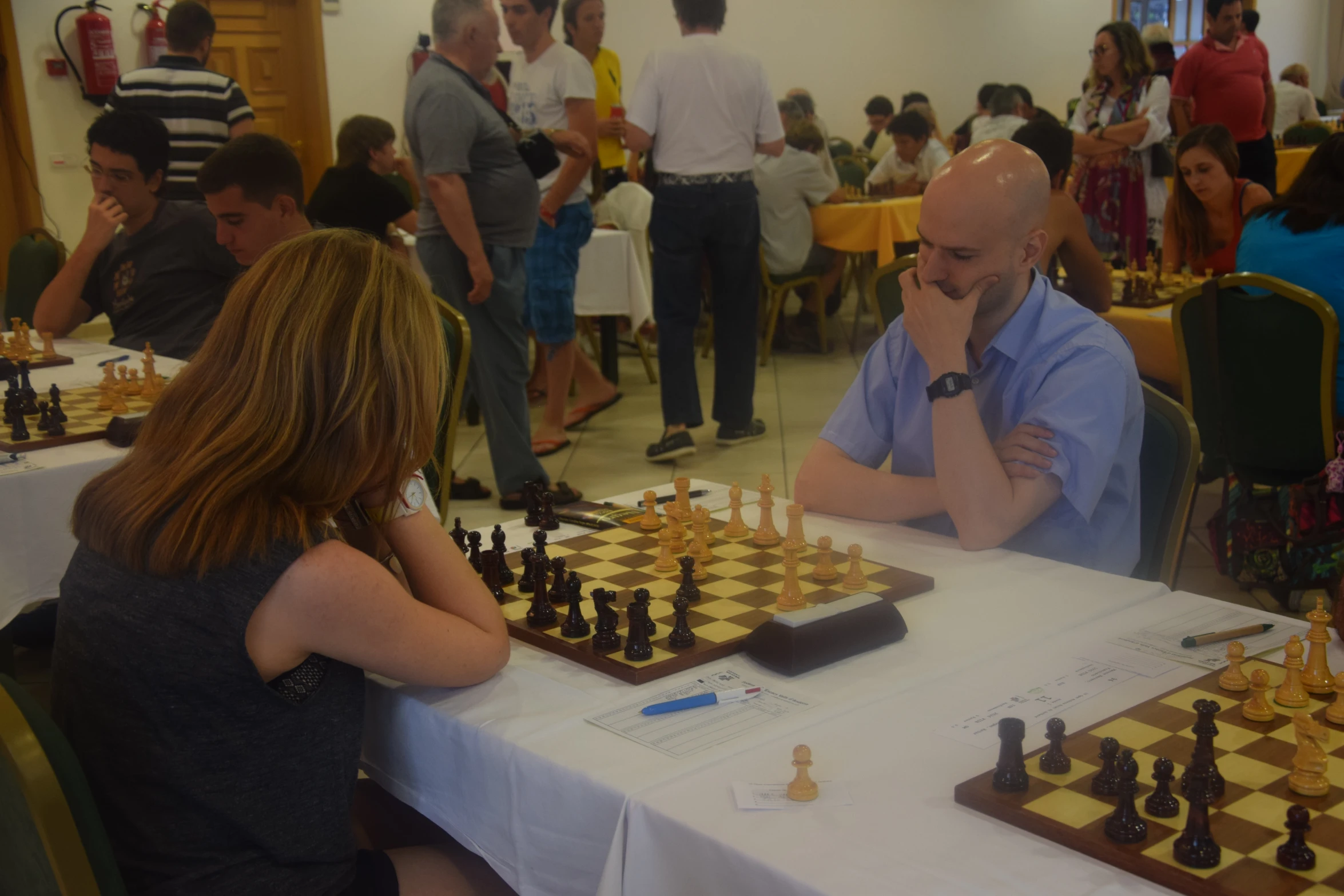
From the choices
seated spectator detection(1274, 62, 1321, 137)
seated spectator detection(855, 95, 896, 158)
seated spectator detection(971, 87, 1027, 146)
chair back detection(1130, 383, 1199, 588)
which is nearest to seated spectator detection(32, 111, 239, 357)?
chair back detection(1130, 383, 1199, 588)

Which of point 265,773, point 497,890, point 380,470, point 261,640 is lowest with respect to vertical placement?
point 497,890

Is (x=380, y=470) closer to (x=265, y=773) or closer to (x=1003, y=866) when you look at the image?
(x=265, y=773)

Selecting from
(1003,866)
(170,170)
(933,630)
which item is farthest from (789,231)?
(1003,866)

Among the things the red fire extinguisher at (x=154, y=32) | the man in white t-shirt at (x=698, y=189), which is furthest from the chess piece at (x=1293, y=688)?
the red fire extinguisher at (x=154, y=32)

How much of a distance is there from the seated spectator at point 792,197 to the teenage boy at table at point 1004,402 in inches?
202

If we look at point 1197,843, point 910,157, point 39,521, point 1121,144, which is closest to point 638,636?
point 1197,843

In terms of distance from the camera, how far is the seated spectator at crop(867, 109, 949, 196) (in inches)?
314

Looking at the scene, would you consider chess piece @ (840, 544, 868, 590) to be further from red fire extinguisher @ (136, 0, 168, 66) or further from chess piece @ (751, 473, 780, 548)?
red fire extinguisher @ (136, 0, 168, 66)

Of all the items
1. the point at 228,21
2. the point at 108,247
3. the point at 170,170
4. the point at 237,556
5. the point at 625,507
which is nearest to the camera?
the point at 237,556

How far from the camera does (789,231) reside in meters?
7.06

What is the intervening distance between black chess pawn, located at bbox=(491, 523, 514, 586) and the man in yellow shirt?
443 cm

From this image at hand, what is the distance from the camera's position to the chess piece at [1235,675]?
1.19m

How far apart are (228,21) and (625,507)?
26.3ft

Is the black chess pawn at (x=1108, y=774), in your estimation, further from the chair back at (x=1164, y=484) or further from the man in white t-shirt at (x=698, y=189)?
the man in white t-shirt at (x=698, y=189)
